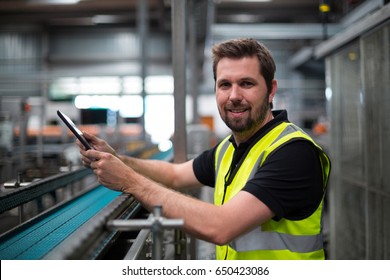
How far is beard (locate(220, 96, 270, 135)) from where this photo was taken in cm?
109

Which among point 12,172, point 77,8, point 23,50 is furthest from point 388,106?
point 23,50

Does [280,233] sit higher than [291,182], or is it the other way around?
[291,182]

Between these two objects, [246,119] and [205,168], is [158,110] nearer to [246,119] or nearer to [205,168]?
[205,168]

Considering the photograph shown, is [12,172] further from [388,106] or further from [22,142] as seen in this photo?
[388,106]

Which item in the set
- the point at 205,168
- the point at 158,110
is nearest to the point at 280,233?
the point at 205,168

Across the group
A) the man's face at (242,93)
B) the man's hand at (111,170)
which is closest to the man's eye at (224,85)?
the man's face at (242,93)

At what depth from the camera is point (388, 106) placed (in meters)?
1.75

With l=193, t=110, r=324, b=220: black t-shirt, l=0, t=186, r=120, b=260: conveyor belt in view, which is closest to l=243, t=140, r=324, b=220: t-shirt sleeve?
l=193, t=110, r=324, b=220: black t-shirt

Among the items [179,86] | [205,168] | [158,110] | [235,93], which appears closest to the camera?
[235,93]

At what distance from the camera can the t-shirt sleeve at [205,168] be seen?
140 cm

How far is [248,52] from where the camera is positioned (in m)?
1.07

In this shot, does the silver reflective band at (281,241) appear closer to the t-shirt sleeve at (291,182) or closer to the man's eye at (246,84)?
the t-shirt sleeve at (291,182)

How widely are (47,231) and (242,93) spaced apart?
0.62 m

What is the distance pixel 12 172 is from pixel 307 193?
13.7 ft
